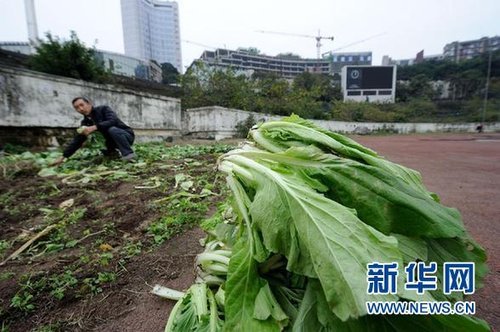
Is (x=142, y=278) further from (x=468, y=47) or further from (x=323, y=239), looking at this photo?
(x=468, y=47)

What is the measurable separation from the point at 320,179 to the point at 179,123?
36.9 feet

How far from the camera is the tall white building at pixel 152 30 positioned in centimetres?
3080

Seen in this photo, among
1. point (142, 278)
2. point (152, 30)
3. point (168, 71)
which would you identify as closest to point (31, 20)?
point (142, 278)

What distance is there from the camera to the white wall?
20.4 ft

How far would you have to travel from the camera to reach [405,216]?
2.99 feet

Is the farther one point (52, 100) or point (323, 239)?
point (52, 100)

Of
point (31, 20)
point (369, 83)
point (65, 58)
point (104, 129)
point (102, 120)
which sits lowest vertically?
point (104, 129)

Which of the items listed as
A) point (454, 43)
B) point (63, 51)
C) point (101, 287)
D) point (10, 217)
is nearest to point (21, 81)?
point (63, 51)

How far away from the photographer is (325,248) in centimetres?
79

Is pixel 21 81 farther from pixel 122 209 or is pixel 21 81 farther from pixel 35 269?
pixel 35 269

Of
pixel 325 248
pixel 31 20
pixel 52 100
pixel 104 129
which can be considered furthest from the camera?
pixel 31 20

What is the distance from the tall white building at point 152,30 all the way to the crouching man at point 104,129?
30.9 m

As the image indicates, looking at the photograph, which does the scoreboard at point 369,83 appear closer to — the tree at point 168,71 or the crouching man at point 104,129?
the tree at point 168,71

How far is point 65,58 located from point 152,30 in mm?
29893
